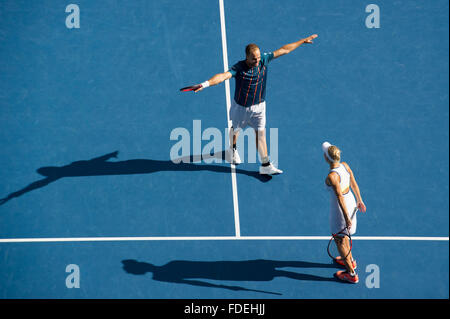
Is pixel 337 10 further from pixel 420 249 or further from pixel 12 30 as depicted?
pixel 12 30

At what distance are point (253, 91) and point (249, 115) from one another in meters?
0.47

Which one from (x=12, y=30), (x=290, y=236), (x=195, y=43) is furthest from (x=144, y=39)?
(x=290, y=236)

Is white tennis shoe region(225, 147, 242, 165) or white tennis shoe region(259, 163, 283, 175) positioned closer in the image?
white tennis shoe region(259, 163, 283, 175)

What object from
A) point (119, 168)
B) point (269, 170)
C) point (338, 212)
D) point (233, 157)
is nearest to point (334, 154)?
point (338, 212)

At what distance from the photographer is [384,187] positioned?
9.65m

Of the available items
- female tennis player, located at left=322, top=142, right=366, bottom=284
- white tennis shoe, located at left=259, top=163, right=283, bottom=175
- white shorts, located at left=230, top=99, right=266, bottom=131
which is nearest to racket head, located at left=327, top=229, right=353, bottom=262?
female tennis player, located at left=322, top=142, right=366, bottom=284

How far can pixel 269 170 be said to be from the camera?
9852mm

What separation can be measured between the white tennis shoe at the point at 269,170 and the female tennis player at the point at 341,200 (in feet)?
6.93

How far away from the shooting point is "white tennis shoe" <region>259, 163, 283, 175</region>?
9.83m

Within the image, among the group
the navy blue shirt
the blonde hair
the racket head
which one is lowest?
the racket head

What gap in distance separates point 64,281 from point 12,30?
20.6ft

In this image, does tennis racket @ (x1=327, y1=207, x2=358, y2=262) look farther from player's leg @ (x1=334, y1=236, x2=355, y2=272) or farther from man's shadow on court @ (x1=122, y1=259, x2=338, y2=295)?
man's shadow on court @ (x1=122, y1=259, x2=338, y2=295)

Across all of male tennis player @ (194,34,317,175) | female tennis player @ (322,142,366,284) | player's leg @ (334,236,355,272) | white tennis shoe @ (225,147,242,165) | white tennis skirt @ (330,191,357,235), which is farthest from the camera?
white tennis shoe @ (225,147,242,165)

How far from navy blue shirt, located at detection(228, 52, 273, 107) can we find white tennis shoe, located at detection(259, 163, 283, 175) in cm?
126
